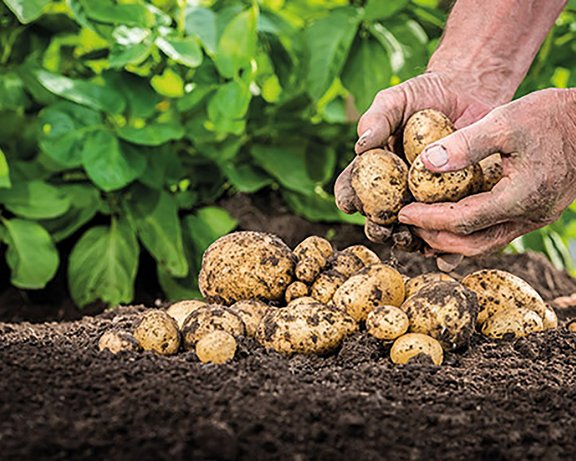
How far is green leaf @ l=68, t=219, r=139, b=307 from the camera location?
353 cm

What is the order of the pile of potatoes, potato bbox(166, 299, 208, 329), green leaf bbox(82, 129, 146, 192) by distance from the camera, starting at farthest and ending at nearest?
green leaf bbox(82, 129, 146, 192) < potato bbox(166, 299, 208, 329) < the pile of potatoes

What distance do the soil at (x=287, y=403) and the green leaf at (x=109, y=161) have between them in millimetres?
1058

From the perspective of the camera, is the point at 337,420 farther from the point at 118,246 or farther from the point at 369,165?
the point at 118,246

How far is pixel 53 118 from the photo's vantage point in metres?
3.39

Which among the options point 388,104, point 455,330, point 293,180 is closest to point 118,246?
point 293,180

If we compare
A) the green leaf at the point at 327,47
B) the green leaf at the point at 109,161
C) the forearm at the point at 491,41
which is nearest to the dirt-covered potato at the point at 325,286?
the forearm at the point at 491,41

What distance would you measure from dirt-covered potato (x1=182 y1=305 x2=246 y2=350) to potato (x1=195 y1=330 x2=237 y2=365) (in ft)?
0.25

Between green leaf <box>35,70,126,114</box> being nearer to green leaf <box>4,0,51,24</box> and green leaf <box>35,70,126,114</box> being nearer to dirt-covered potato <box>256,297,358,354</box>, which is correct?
green leaf <box>4,0,51,24</box>

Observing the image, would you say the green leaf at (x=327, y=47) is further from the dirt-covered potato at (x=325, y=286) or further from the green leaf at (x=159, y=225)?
the dirt-covered potato at (x=325, y=286)

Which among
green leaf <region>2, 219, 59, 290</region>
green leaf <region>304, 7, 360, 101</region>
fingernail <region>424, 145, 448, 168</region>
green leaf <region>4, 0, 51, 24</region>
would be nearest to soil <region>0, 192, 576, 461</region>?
fingernail <region>424, 145, 448, 168</region>

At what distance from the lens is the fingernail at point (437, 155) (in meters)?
2.11

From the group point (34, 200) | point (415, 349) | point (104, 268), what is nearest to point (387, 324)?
point (415, 349)

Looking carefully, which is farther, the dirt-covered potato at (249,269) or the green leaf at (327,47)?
the green leaf at (327,47)

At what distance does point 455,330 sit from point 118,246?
1.81m
